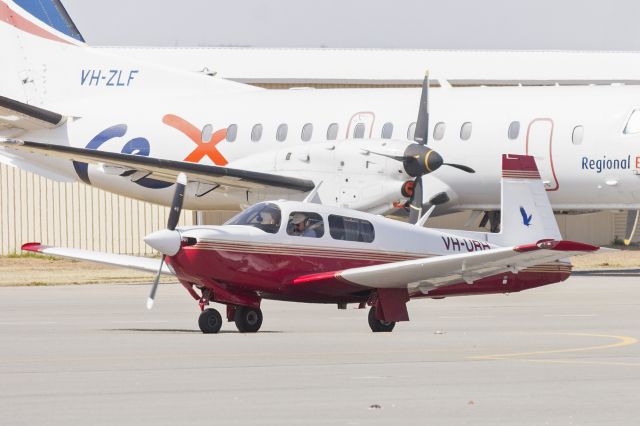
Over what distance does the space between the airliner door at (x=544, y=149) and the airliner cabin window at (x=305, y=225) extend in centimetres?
1346

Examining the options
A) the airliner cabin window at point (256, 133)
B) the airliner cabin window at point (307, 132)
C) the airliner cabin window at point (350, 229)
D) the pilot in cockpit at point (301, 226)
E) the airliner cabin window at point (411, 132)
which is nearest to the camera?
the pilot in cockpit at point (301, 226)

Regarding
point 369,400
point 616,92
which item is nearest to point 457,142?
point 616,92

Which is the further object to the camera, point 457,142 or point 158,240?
point 457,142

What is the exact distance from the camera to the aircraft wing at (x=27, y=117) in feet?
111

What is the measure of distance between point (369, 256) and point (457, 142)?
13.6m

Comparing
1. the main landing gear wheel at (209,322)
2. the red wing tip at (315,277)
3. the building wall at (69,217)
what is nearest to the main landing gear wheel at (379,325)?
the red wing tip at (315,277)

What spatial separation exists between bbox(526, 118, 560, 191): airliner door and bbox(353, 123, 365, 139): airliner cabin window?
4.05m

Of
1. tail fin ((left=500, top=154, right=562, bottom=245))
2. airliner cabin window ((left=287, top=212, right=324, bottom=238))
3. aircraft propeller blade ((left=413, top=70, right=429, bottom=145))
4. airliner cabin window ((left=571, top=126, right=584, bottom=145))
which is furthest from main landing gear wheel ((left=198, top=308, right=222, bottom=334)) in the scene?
airliner cabin window ((left=571, top=126, right=584, bottom=145))

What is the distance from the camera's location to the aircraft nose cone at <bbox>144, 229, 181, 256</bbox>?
53.9 feet

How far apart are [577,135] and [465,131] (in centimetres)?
262

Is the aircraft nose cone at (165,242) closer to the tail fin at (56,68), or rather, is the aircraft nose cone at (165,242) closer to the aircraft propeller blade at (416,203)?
the aircraft propeller blade at (416,203)

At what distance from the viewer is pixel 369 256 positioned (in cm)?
1800

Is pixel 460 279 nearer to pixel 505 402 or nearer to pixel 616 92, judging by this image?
pixel 505 402

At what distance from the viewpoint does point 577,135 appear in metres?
30.2
